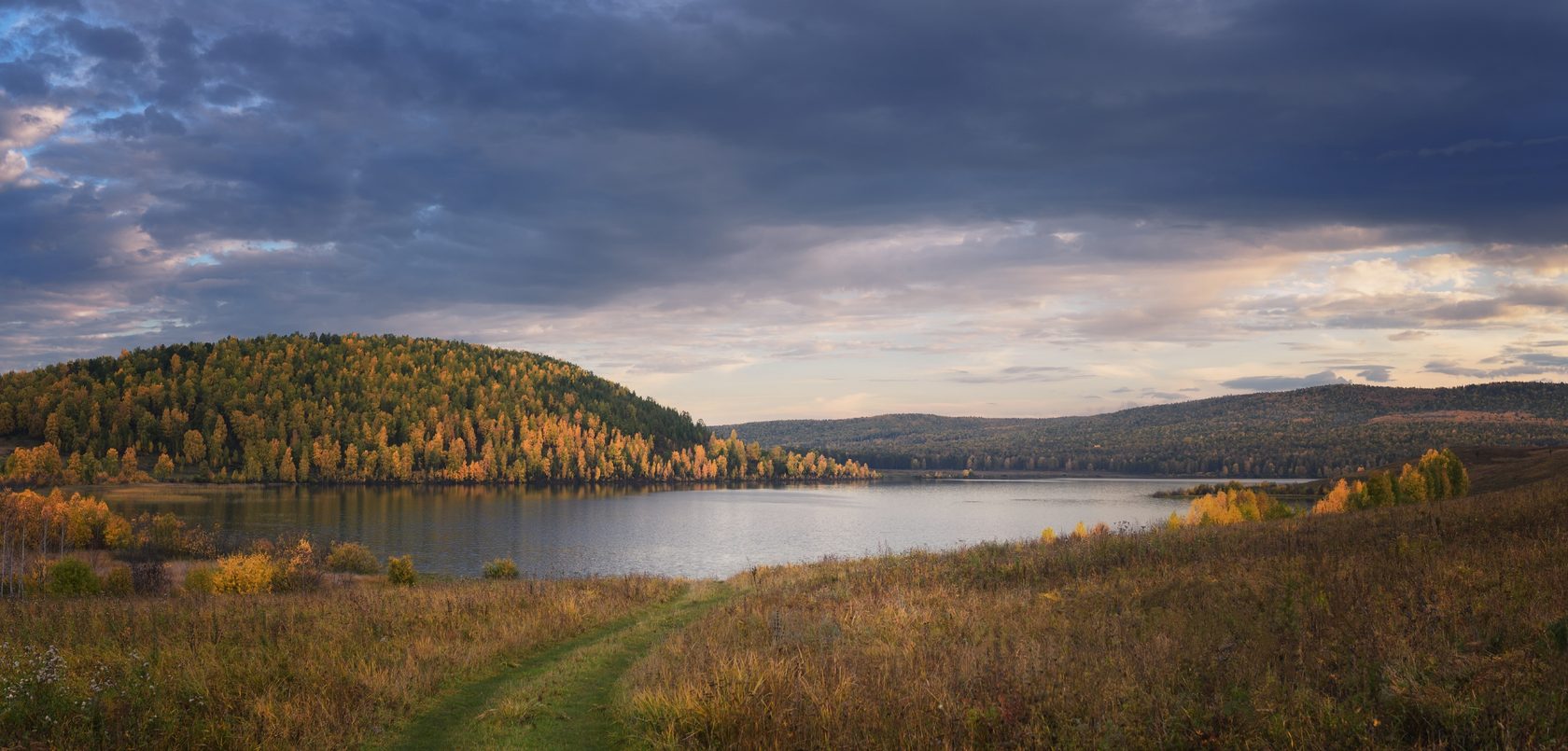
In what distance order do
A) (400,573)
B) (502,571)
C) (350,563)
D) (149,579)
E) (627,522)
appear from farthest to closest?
1. (627,522)
2. (350,563)
3. (502,571)
4. (149,579)
5. (400,573)

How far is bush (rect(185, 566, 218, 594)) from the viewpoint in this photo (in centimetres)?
4322

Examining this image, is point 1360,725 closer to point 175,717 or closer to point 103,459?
point 175,717

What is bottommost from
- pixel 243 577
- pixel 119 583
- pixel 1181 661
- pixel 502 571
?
pixel 502 571

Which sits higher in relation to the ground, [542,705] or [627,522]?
[542,705]

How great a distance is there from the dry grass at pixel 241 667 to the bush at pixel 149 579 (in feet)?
102

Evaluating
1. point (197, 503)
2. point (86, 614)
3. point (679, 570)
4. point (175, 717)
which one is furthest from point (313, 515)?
point (175, 717)

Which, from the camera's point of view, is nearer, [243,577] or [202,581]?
[243,577]

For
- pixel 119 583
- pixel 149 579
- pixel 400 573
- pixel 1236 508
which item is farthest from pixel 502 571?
pixel 1236 508

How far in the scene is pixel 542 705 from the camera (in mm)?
Result: 12438

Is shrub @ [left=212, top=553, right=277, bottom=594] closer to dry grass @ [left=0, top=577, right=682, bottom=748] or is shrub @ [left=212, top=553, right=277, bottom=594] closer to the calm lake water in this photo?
the calm lake water

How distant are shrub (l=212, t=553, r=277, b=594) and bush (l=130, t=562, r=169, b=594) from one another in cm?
465

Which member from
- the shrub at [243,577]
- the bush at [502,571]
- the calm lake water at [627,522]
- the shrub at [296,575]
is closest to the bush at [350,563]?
the shrub at [296,575]

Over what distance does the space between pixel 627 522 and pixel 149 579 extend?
64.3 meters

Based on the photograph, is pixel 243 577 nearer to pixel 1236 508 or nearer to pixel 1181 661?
pixel 1181 661
